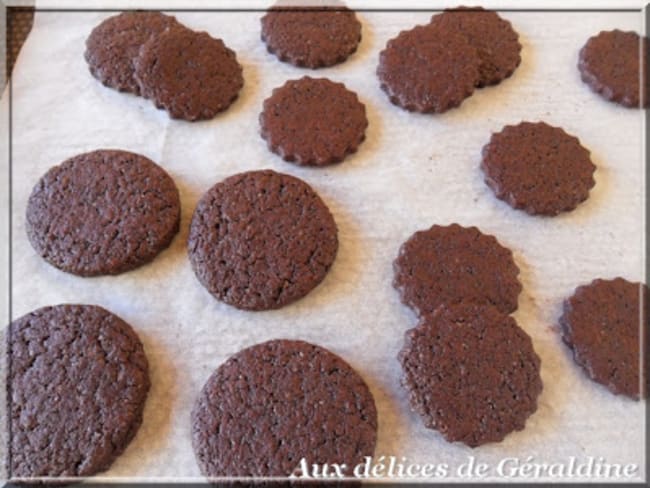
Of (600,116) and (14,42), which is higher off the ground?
(14,42)

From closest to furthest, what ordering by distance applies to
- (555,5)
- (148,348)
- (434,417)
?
(434,417)
(148,348)
(555,5)

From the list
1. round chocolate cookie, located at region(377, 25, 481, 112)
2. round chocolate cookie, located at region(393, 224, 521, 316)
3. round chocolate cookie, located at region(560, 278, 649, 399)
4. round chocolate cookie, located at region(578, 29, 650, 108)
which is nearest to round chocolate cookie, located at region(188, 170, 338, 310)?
round chocolate cookie, located at region(393, 224, 521, 316)

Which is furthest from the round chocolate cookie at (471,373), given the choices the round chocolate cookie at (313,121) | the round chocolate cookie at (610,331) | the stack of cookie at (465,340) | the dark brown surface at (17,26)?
the dark brown surface at (17,26)

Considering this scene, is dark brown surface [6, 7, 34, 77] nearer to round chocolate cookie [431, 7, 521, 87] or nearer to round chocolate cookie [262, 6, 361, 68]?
round chocolate cookie [262, 6, 361, 68]

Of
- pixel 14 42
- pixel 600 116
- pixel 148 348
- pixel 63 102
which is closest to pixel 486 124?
pixel 600 116

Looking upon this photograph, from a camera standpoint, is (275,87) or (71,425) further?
(275,87)

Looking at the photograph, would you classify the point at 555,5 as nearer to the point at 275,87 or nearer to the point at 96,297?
the point at 275,87
